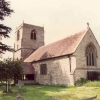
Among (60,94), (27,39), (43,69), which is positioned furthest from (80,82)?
(27,39)

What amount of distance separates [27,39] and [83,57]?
21.7m

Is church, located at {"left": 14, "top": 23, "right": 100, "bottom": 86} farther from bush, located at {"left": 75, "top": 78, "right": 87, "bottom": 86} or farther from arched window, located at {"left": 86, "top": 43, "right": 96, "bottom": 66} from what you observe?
bush, located at {"left": 75, "top": 78, "right": 87, "bottom": 86}

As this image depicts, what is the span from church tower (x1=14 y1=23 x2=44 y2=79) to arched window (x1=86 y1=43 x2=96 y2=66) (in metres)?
19.6

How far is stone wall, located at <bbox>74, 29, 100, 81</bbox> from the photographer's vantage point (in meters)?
24.6

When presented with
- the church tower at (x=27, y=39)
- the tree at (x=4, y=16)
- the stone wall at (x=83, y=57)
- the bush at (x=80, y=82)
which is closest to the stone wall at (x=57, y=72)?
the bush at (x=80, y=82)

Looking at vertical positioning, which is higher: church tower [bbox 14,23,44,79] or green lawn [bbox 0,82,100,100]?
church tower [bbox 14,23,44,79]

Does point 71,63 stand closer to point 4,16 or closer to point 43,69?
point 43,69

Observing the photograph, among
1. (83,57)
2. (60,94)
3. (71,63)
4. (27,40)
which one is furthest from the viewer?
(27,40)

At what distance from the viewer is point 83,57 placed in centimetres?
2569

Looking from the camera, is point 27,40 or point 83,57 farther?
point 27,40

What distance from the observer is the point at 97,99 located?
522 inches

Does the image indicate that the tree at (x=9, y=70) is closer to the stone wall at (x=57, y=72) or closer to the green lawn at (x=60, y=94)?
the green lawn at (x=60, y=94)

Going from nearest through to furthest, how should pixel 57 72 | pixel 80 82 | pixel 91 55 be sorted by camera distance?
pixel 80 82, pixel 91 55, pixel 57 72

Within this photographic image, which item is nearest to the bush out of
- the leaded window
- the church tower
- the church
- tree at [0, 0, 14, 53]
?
the church
